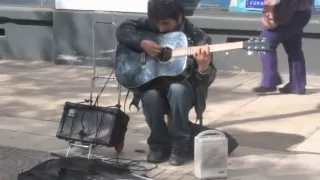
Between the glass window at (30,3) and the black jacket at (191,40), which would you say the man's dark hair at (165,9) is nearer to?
the black jacket at (191,40)

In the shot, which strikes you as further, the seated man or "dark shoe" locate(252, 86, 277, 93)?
"dark shoe" locate(252, 86, 277, 93)

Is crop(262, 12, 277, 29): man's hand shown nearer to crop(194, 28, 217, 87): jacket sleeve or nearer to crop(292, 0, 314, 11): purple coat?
crop(292, 0, 314, 11): purple coat

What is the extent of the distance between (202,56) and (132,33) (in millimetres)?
715

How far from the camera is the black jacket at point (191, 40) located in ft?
18.0

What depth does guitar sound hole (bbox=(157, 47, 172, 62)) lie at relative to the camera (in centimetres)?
548

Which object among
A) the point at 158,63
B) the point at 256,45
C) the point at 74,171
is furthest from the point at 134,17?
the point at 74,171

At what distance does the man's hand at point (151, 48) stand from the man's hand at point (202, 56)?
13.6 inches

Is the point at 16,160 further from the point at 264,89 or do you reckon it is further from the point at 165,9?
the point at 264,89

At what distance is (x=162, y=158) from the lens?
5664mm

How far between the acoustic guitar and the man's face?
0.05m

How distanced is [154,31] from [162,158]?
103 centimetres

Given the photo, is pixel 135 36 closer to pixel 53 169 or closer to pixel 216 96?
pixel 53 169

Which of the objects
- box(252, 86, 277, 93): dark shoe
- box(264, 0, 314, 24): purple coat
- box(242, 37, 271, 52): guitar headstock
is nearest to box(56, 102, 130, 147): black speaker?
box(242, 37, 271, 52): guitar headstock

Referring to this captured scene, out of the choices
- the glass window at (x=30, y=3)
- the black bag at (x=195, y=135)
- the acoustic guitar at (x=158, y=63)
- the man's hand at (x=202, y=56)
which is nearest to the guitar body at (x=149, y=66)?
the acoustic guitar at (x=158, y=63)
